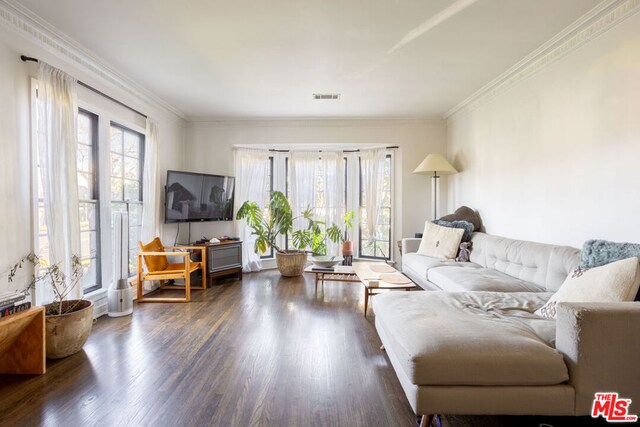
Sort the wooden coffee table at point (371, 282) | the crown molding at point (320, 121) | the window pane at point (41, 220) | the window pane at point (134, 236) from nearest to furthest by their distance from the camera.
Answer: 1. the window pane at point (41, 220)
2. the wooden coffee table at point (371, 282)
3. the window pane at point (134, 236)
4. the crown molding at point (320, 121)

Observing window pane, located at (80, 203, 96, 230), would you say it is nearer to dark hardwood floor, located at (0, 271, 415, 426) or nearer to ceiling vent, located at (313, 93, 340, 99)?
dark hardwood floor, located at (0, 271, 415, 426)

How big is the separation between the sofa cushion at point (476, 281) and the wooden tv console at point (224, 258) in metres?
2.75

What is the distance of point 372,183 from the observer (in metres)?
5.20

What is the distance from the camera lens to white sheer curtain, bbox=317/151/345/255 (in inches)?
209

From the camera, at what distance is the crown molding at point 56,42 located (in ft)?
7.15

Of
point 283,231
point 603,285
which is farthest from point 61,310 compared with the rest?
point 603,285

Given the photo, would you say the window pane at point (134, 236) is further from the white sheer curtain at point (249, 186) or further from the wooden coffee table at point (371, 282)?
the wooden coffee table at point (371, 282)

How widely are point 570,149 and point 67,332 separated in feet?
13.9

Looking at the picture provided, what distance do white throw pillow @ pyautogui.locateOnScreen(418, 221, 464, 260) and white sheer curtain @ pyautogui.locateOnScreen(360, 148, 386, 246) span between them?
1265 mm

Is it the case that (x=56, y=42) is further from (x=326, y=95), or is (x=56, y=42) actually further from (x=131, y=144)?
(x=326, y=95)

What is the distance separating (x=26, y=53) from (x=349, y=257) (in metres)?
3.86

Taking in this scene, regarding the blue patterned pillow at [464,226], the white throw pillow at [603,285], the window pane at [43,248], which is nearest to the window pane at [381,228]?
the blue patterned pillow at [464,226]

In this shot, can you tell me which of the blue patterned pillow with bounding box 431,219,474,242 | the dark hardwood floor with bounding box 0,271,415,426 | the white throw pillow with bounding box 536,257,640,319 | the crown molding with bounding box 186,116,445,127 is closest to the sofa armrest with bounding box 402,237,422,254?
the blue patterned pillow with bounding box 431,219,474,242

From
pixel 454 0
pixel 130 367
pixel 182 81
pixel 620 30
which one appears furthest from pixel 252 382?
pixel 620 30
